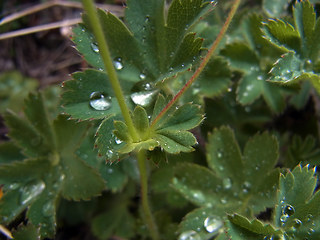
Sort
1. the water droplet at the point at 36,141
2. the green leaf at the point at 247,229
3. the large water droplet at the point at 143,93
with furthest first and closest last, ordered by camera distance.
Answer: the water droplet at the point at 36,141
the large water droplet at the point at 143,93
the green leaf at the point at 247,229

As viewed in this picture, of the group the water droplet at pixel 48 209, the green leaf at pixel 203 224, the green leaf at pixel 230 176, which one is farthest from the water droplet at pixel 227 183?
the water droplet at pixel 48 209

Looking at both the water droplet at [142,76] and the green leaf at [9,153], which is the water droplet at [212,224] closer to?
the water droplet at [142,76]

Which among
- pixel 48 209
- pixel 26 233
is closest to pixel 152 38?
pixel 48 209

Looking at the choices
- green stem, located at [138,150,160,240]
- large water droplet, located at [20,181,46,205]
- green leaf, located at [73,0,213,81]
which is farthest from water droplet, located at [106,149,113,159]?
large water droplet, located at [20,181,46,205]

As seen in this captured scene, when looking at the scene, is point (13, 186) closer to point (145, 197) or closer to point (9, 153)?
point (9, 153)

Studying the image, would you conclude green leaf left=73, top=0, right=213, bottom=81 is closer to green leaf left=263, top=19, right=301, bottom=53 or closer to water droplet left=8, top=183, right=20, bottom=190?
green leaf left=263, top=19, right=301, bottom=53

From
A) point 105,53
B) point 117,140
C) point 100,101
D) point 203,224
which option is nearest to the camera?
point 105,53

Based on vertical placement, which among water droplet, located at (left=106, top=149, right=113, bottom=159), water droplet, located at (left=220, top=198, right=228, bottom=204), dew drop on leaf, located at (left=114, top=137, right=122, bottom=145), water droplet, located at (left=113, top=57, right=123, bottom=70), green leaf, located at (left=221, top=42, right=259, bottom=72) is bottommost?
water droplet, located at (left=220, top=198, right=228, bottom=204)

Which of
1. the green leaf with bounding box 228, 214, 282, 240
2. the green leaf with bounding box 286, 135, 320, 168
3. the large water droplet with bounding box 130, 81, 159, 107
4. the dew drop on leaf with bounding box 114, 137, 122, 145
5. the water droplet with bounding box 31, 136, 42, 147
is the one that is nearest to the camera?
the green leaf with bounding box 228, 214, 282, 240
